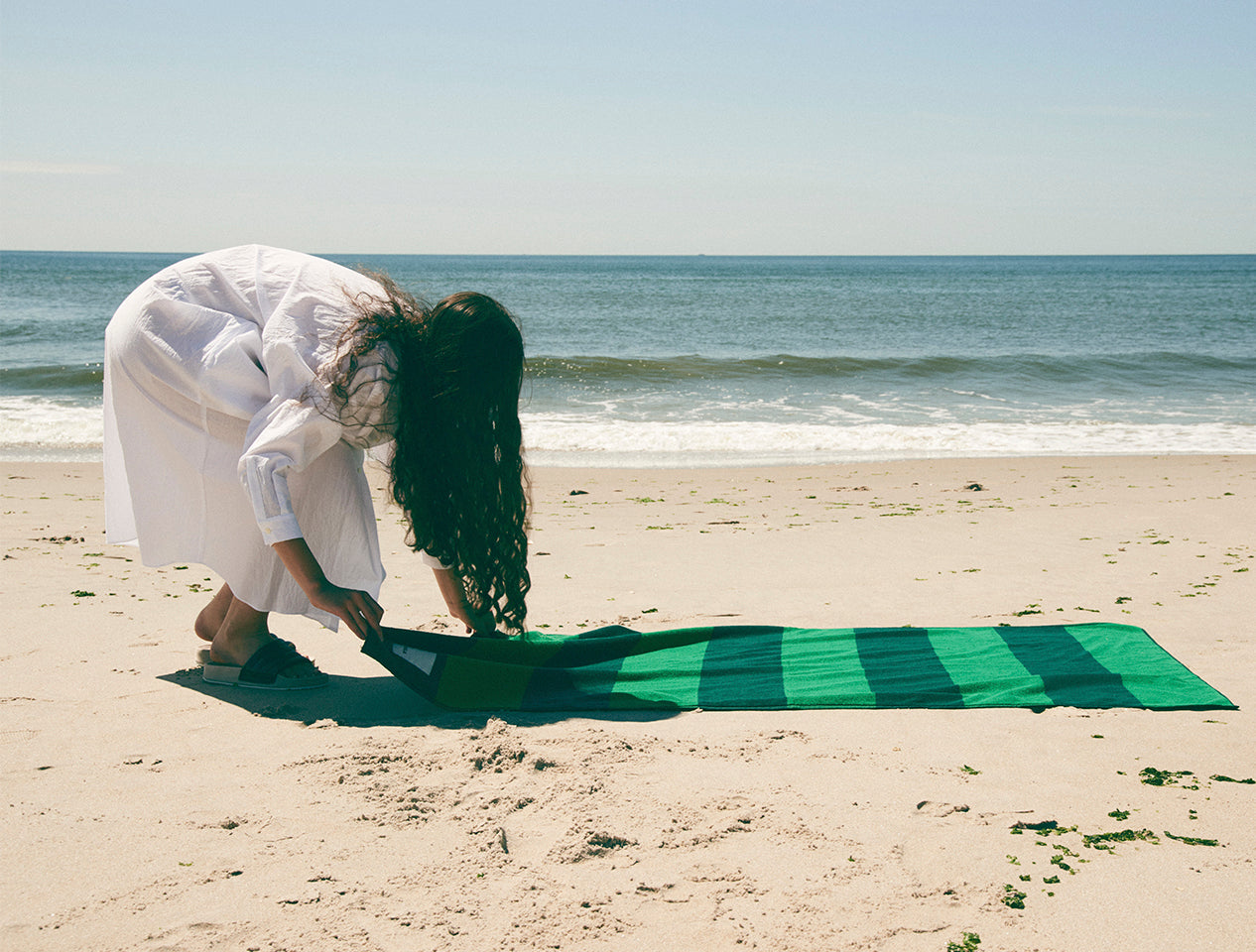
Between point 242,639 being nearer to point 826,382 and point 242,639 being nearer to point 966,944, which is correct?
point 966,944

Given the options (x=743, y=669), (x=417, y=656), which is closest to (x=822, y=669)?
(x=743, y=669)

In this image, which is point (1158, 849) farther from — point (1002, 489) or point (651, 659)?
point (1002, 489)

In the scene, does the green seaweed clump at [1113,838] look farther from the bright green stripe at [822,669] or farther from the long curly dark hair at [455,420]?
the long curly dark hair at [455,420]

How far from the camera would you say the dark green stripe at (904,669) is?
3.10 meters

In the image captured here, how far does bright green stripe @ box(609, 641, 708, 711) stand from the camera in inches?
124

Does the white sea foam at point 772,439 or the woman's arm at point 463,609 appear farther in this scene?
the white sea foam at point 772,439

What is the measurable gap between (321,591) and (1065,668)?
239 cm

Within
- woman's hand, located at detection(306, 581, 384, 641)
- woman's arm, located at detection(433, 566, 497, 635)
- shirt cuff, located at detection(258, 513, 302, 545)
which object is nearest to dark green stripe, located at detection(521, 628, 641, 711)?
woman's arm, located at detection(433, 566, 497, 635)

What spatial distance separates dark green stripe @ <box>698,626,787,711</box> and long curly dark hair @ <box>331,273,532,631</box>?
2.41 feet

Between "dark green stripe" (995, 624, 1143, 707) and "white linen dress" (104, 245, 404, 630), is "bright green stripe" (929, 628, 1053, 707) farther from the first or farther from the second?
"white linen dress" (104, 245, 404, 630)

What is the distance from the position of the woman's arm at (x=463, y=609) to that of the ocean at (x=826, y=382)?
97cm

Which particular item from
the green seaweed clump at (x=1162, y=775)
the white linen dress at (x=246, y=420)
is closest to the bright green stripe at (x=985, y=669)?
the green seaweed clump at (x=1162, y=775)

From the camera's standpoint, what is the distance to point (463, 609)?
3350 mm

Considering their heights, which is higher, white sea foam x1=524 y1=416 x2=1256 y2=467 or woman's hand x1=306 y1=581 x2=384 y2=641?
woman's hand x1=306 y1=581 x2=384 y2=641
